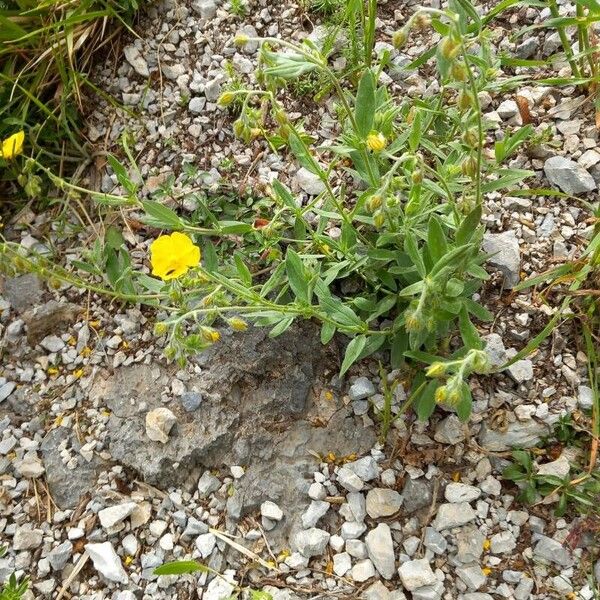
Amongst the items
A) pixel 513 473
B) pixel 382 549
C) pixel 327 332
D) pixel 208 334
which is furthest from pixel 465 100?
pixel 382 549

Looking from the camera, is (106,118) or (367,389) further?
(106,118)

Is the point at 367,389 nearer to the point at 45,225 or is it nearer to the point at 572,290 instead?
the point at 572,290

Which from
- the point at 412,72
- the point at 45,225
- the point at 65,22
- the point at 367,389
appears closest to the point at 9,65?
the point at 65,22

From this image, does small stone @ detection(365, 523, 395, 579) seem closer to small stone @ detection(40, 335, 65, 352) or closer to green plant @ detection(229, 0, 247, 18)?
small stone @ detection(40, 335, 65, 352)

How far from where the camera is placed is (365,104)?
2490 millimetres

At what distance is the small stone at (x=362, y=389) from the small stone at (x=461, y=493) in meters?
0.47

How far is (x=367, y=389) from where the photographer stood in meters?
2.89

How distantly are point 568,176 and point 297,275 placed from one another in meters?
1.27

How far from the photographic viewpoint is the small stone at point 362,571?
8.68ft

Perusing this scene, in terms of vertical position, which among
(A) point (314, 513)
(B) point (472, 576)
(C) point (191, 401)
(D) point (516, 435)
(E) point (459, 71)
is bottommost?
(B) point (472, 576)

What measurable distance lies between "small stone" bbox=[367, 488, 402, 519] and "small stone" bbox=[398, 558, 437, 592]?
0.20 m

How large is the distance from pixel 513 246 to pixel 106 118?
205 centimetres

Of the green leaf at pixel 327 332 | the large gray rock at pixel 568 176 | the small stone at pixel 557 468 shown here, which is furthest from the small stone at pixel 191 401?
the large gray rock at pixel 568 176

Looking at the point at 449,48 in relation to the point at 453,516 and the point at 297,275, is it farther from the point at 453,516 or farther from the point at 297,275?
the point at 453,516
